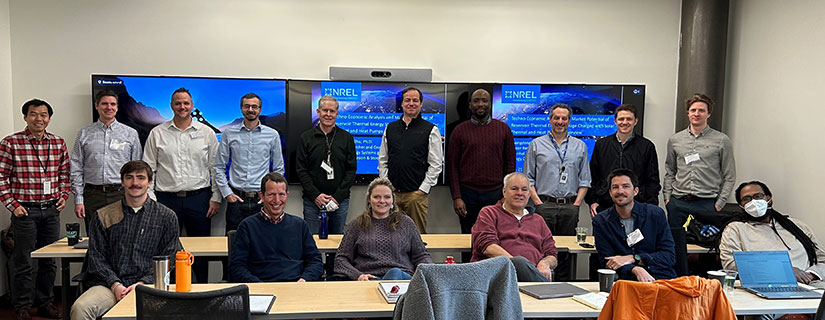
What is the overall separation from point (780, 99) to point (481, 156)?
2697 millimetres

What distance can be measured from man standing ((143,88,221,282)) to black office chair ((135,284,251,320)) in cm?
287

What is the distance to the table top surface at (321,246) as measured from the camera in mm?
3792

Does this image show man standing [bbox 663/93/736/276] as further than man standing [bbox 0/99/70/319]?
Yes

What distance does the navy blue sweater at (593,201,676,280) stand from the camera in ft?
12.0

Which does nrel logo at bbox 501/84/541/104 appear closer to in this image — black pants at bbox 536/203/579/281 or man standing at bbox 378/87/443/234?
man standing at bbox 378/87/443/234

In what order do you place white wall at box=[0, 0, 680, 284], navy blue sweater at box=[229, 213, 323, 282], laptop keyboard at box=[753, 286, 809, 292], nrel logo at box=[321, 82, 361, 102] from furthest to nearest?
nrel logo at box=[321, 82, 361, 102], white wall at box=[0, 0, 680, 284], navy blue sweater at box=[229, 213, 323, 282], laptop keyboard at box=[753, 286, 809, 292]

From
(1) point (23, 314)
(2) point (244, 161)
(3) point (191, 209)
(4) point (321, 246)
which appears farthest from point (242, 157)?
(1) point (23, 314)

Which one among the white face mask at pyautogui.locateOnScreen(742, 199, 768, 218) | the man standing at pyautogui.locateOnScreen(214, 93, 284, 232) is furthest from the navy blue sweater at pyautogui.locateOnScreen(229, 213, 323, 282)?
the white face mask at pyautogui.locateOnScreen(742, 199, 768, 218)

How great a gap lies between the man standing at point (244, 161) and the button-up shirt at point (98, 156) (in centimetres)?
81

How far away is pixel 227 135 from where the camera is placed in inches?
202

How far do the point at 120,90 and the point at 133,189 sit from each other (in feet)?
7.42

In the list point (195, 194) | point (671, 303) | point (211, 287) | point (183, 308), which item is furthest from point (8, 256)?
point (671, 303)

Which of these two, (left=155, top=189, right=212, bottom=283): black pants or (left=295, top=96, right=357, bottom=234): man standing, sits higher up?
(left=295, top=96, right=357, bottom=234): man standing

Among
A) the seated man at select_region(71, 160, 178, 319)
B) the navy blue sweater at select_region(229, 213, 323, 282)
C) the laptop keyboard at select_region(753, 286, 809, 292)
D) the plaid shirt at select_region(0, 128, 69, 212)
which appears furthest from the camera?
the plaid shirt at select_region(0, 128, 69, 212)
